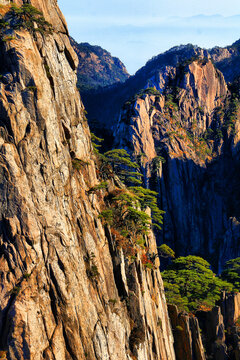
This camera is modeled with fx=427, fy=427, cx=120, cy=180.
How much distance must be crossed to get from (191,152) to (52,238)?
3821 inches

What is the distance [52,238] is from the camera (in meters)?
31.6

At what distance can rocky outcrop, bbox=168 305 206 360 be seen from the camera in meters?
52.3

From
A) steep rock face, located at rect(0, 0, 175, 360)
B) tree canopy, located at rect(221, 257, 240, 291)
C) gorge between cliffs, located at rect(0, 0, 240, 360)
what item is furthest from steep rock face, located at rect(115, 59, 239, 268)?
steep rock face, located at rect(0, 0, 175, 360)

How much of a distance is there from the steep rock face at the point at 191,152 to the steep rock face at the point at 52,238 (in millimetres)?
67698

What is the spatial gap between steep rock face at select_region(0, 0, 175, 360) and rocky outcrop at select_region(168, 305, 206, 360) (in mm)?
11373

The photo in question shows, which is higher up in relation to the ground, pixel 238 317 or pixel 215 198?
pixel 215 198

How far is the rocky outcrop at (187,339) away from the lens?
2061 inches

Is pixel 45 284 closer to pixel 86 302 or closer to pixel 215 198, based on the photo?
pixel 86 302

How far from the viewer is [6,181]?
3022cm

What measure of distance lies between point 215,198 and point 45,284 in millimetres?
96936

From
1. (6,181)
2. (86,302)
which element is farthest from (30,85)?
(86,302)

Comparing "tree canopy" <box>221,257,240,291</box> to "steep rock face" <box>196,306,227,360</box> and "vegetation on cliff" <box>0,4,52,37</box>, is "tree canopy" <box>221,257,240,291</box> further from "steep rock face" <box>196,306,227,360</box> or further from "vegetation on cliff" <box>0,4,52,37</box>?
"vegetation on cliff" <box>0,4,52,37</box>

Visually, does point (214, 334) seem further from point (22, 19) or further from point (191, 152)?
point (191, 152)

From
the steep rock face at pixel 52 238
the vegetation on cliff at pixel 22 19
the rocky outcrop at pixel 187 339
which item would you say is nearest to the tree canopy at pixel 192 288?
the rocky outcrop at pixel 187 339
